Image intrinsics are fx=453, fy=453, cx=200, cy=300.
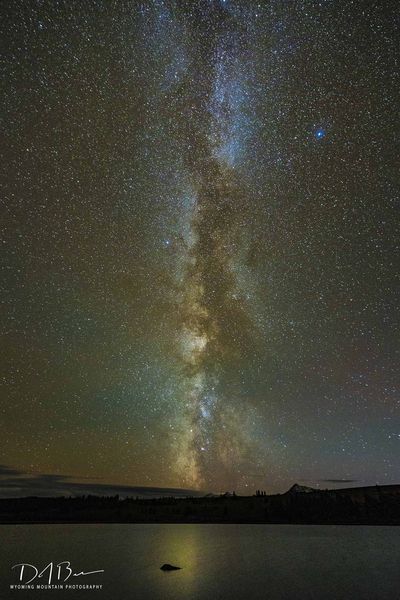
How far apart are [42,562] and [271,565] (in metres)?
32.1

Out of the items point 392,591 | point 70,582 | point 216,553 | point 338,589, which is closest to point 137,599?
point 70,582

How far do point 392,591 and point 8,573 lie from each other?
138 feet

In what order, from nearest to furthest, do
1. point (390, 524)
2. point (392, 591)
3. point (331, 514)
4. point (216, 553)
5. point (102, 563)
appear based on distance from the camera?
point (392, 591) < point (102, 563) < point (216, 553) < point (390, 524) < point (331, 514)

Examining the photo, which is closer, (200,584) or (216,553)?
(200,584)

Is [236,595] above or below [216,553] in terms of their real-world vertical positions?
below

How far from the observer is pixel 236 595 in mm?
39531

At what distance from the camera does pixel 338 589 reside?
139 ft

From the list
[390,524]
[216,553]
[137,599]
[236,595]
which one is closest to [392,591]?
[236,595]

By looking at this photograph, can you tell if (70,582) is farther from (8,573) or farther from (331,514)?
(331,514)

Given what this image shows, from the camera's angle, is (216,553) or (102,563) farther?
(216,553)

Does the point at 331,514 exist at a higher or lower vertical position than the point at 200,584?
higher

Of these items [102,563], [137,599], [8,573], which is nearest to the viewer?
[137,599]

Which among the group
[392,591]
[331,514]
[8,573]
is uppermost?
[331,514]

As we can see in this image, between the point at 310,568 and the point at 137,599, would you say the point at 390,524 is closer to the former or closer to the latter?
the point at 310,568
